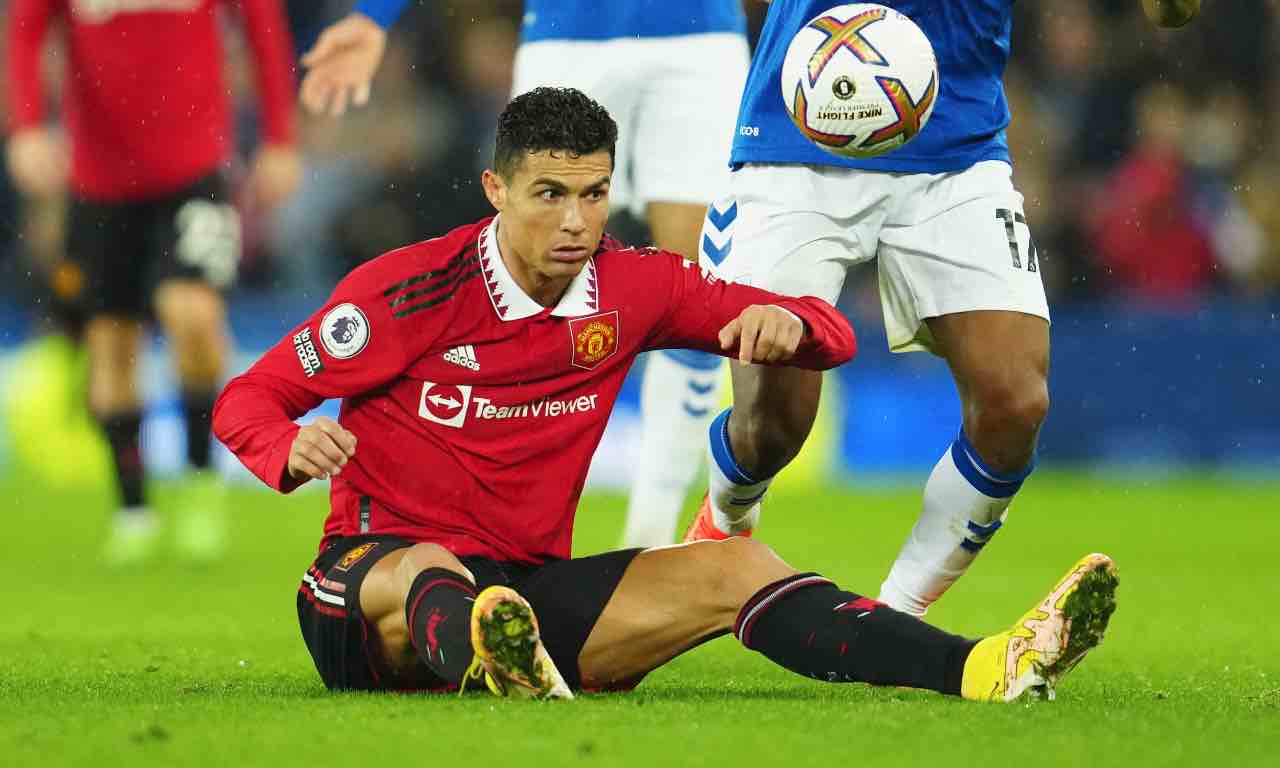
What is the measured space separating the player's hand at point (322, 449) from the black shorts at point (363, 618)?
480 mm

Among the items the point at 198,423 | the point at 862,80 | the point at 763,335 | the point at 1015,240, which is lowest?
the point at 198,423

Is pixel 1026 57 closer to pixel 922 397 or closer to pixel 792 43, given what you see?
pixel 922 397

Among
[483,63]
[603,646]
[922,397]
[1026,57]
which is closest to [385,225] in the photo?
[483,63]

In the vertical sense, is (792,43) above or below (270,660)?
above

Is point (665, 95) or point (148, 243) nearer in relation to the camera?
point (665, 95)

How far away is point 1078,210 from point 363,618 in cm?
1039

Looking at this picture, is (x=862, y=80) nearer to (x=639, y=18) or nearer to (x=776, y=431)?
(x=776, y=431)

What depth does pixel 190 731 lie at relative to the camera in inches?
146

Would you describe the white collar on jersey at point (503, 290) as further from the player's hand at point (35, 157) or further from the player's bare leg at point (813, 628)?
the player's hand at point (35, 157)

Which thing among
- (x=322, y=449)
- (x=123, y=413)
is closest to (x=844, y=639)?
(x=322, y=449)

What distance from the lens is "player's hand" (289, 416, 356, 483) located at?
12.2 feet

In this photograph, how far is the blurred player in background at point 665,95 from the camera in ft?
21.3

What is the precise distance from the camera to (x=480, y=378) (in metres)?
4.35

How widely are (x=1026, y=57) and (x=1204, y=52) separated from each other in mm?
1376
